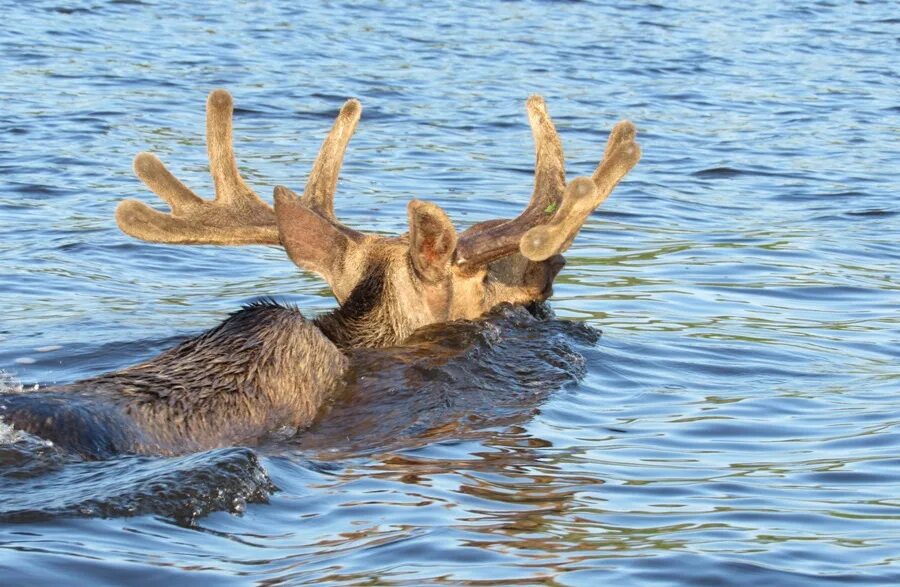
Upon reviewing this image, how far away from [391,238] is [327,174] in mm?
698

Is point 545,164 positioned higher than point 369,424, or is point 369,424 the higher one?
point 545,164

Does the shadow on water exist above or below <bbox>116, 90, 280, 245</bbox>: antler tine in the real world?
below

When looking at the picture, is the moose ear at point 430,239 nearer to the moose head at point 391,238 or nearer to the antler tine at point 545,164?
the moose head at point 391,238

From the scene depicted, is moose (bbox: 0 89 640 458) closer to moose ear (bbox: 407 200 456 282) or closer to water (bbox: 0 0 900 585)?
moose ear (bbox: 407 200 456 282)

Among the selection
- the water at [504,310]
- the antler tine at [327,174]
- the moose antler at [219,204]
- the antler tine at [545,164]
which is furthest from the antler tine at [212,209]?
the antler tine at [545,164]

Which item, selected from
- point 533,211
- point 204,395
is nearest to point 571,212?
point 533,211

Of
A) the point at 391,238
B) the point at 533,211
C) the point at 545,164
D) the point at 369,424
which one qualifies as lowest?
the point at 369,424

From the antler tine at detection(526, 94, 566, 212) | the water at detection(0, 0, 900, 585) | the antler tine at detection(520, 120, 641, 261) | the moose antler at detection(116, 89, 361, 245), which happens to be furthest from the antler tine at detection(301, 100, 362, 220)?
the antler tine at detection(520, 120, 641, 261)

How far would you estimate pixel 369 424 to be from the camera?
19.9 ft

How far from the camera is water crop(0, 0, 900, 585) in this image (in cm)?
475

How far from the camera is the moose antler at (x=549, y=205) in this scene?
21.2 feet

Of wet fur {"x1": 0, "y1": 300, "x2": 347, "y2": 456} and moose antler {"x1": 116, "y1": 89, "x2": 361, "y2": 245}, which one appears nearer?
wet fur {"x1": 0, "y1": 300, "x2": 347, "y2": 456}

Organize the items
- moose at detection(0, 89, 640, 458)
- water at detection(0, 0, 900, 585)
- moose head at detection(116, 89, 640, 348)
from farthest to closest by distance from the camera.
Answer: moose head at detection(116, 89, 640, 348) < moose at detection(0, 89, 640, 458) < water at detection(0, 0, 900, 585)

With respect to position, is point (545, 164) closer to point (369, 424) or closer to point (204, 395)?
point (369, 424)
